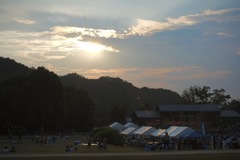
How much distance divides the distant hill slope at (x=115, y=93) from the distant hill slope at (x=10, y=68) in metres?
39.4

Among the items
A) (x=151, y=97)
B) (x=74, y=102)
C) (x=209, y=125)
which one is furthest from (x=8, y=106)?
(x=151, y=97)

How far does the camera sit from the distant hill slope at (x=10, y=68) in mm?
100425

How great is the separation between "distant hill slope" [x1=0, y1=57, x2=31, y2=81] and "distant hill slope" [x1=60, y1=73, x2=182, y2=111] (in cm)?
3940

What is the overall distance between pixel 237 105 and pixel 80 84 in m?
72.8

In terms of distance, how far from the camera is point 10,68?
345ft

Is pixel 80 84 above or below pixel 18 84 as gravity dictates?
above

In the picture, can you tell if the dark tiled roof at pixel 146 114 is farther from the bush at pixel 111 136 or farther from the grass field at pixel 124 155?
the grass field at pixel 124 155

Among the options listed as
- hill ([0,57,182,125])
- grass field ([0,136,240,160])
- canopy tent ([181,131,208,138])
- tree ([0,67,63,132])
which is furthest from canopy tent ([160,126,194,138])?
hill ([0,57,182,125])

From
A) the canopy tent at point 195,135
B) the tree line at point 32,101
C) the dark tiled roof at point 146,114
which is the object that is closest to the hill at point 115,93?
→ the dark tiled roof at point 146,114

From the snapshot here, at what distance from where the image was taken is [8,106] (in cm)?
6256

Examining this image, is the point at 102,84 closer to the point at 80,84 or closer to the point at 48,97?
the point at 80,84

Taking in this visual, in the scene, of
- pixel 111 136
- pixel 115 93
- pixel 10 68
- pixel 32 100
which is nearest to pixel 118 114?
pixel 10 68

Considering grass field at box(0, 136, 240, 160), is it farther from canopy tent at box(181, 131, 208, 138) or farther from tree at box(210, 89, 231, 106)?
tree at box(210, 89, 231, 106)

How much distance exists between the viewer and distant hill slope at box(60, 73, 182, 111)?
155m
